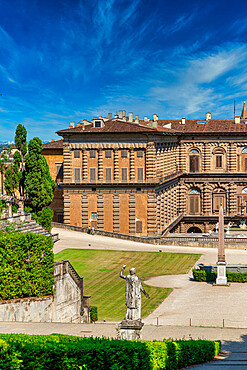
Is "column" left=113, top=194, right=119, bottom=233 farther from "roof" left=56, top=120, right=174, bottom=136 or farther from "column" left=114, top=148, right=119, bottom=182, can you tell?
"roof" left=56, top=120, right=174, bottom=136

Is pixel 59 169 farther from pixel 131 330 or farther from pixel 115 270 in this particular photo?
pixel 131 330

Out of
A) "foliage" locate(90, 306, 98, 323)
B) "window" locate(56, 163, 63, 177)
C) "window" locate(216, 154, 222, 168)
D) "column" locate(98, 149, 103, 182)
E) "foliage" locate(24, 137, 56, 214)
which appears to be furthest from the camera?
"window" locate(216, 154, 222, 168)

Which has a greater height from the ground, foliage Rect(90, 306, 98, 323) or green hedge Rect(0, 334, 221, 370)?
green hedge Rect(0, 334, 221, 370)

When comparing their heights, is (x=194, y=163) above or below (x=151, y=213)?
above

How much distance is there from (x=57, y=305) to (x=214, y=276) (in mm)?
13717

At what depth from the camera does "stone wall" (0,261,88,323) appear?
2709cm

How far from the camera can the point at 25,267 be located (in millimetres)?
28281

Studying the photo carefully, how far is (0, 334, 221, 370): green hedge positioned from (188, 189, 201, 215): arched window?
202 ft

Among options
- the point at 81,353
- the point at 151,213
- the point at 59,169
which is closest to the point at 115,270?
the point at 151,213

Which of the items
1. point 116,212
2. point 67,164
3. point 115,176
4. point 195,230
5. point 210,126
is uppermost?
point 210,126

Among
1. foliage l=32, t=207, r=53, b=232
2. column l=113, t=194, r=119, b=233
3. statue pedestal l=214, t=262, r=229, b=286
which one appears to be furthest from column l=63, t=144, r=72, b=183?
statue pedestal l=214, t=262, r=229, b=286

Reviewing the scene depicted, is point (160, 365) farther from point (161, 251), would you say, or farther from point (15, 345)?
point (161, 251)

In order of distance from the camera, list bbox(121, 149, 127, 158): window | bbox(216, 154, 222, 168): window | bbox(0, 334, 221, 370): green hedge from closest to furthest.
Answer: bbox(0, 334, 221, 370): green hedge < bbox(121, 149, 127, 158): window < bbox(216, 154, 222, 168): window

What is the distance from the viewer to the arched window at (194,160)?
250 feet
